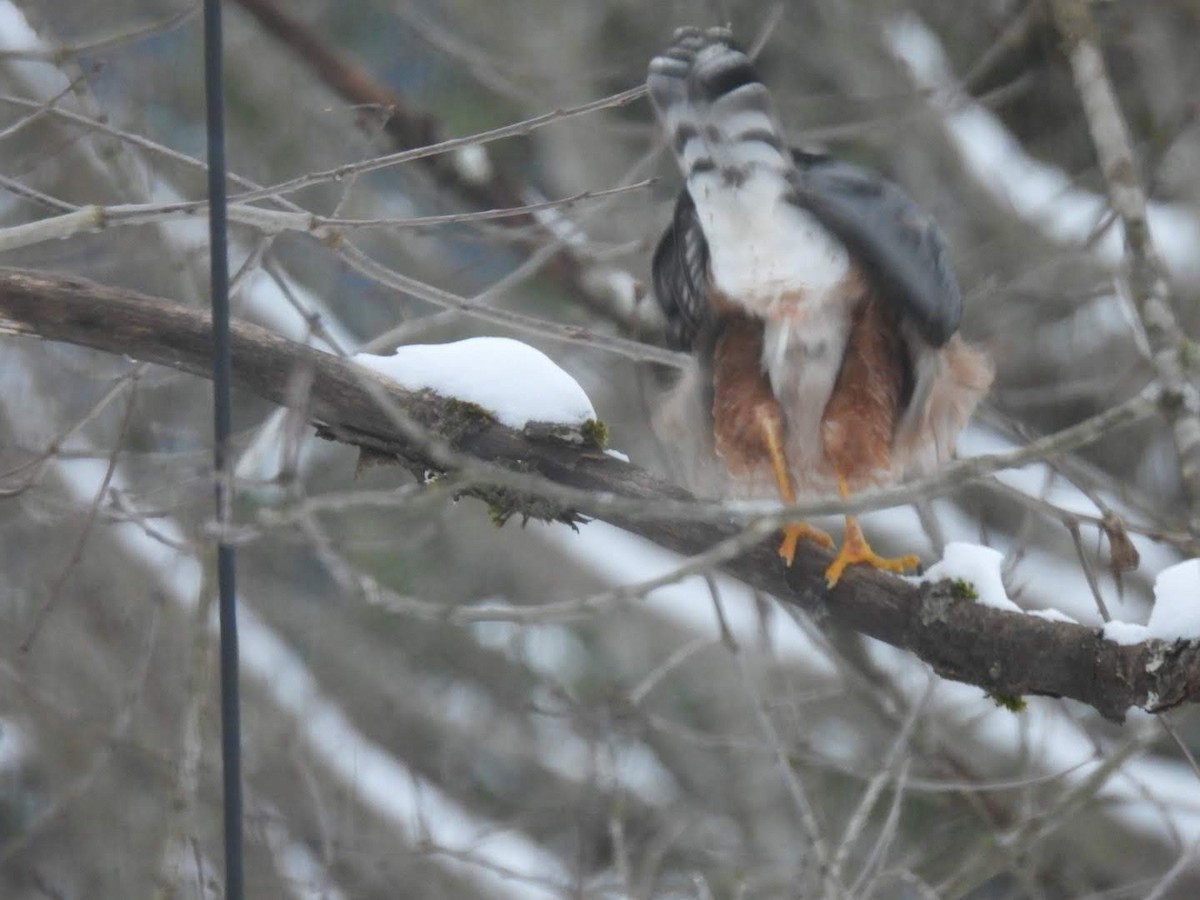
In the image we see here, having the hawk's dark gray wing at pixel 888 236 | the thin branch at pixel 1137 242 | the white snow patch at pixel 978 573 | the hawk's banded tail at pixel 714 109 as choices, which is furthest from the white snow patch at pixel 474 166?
the white snow patch at pixel 978 573

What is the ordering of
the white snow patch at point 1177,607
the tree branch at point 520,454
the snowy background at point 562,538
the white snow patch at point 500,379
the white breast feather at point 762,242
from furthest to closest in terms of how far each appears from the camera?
the snowy background at point 562,538 < the white breast feather at point 762,242 < the white snow patch at point 500,379 < the tree branch at point 520,454 < the white snow patch at point 1177,607

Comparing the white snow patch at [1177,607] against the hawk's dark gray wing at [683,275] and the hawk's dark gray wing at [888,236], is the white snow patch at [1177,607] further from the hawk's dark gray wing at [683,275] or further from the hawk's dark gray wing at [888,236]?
the hawk's dark gray wing at [683,275]

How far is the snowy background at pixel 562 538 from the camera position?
4133 millimetres

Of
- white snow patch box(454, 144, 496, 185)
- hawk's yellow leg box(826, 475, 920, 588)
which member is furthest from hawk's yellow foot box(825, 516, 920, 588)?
white snow patch box(454, 144, 496, 185)

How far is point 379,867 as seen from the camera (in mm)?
3771

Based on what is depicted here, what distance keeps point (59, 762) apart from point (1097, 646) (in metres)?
4.36

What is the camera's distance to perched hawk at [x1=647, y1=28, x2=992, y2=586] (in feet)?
7.88

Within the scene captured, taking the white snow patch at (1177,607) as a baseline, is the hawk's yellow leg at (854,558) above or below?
above

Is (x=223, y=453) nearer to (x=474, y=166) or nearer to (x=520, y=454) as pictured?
(x=520, y=454)

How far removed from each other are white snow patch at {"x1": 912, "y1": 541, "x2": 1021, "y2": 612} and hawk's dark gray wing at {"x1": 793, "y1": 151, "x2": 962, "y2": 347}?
1.71ft

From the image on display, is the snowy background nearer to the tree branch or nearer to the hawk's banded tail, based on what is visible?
the hawk's banded tail

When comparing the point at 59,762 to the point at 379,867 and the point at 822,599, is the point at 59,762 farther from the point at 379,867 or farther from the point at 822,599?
the point at 822,599

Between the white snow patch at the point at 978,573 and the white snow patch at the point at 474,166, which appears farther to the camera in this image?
the white snow patch at the point at 474,166

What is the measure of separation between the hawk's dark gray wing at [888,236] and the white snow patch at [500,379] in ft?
1.91
